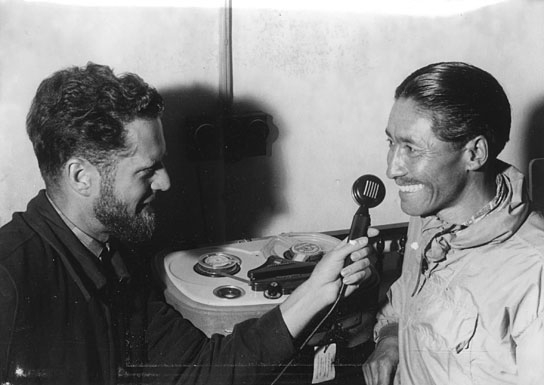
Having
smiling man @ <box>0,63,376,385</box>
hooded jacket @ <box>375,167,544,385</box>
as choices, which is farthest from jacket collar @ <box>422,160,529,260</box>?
smiling man @ <box>0,63,376,385</box>

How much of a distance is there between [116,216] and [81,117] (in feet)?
0.83

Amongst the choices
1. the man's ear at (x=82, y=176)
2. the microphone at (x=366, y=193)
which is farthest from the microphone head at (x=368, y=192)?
the man's ear at (x=82, y=176)

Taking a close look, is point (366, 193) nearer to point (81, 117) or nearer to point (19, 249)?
point (81, 117)

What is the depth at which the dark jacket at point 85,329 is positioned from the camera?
117cm

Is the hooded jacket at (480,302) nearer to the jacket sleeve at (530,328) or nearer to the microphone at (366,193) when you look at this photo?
the jacket sleeve at (530,328)

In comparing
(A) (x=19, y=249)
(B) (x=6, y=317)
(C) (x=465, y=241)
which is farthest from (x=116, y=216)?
(C) (x=465, y=241)

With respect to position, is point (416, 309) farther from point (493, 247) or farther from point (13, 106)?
point (13, 106)

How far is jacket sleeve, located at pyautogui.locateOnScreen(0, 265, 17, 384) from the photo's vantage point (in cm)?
114

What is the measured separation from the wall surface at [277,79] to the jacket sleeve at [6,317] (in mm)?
539

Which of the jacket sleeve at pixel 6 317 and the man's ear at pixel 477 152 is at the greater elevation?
the man's ear at pixel 477 152

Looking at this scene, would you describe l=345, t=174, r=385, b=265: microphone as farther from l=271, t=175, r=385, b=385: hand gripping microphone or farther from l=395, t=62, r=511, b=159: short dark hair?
l=395, t=62, r=511, b=159: short dark hair

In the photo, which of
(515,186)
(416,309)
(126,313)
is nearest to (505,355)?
(416,309)

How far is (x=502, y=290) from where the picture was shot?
3.92 feet

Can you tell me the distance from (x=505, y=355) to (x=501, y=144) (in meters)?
0.49
